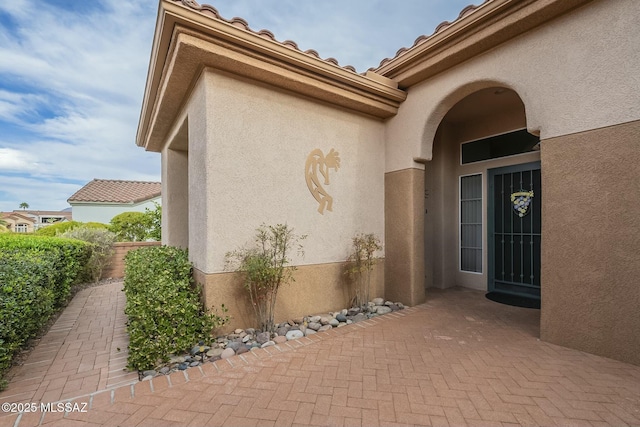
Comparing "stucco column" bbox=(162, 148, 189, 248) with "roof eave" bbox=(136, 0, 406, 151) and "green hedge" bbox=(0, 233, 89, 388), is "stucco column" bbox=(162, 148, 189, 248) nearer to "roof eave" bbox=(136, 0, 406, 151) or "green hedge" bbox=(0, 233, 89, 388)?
"roof eave" bbox=(136, 0, 406, 151)

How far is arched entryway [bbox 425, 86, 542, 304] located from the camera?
688cm

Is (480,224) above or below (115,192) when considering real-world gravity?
below

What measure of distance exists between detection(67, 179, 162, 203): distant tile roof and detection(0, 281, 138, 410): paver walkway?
63.4 feet

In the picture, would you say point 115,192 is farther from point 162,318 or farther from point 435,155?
point 435,155

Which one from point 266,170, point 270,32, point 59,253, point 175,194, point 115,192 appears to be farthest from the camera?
point 115,192

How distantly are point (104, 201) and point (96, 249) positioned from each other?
1520 cm

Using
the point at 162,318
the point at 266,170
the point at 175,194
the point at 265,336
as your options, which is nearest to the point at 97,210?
the point at 175,194

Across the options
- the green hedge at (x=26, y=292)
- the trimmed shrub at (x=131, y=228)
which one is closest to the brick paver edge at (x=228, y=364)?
the green hedge at (x=26, y=292)

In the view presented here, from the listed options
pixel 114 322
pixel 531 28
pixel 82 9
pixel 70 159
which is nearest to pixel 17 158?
pixel 70 159

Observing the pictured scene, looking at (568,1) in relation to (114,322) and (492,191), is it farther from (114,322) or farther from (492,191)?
(114,322)

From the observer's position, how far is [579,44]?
4.07 meters

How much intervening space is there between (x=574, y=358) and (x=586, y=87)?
3.80 metres

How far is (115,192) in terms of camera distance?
77.3 feet

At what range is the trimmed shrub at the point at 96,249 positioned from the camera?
9.43 meters
